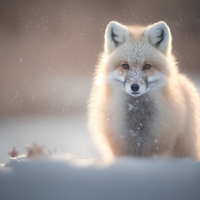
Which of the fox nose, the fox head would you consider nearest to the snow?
the fox nose

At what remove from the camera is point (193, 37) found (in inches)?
411

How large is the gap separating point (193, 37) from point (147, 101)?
308 inches

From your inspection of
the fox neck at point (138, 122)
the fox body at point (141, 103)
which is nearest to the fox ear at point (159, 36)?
the fox body at point (141, 103)

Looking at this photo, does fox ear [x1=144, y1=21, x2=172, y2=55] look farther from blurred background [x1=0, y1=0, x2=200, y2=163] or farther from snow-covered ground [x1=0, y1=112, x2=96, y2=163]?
blurred background [x1=0, y1=0, x2=200, y2=163]

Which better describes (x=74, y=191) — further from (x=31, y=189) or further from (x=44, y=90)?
(x=44, y=90)

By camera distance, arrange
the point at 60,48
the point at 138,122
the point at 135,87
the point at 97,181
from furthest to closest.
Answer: the point at 60,48 → the point at 138,122 → the point at 135,87 → the point at 97,181

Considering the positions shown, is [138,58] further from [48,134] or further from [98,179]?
[48,134]

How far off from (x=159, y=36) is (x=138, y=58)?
0.51 m

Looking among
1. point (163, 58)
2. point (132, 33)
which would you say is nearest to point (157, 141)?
point (163, 58)

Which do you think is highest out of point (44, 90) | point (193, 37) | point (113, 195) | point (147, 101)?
point (193, 37)

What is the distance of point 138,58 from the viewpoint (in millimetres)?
3342

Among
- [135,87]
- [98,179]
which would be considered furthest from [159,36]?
[98,179]

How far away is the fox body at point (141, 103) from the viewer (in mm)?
3221

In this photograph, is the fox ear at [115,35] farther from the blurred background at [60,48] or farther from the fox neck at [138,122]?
the blurred background at [60,48]
